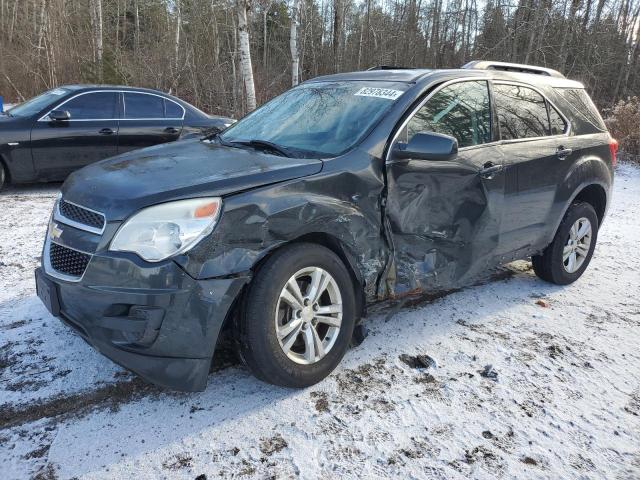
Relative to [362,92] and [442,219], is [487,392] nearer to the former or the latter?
[442,219]

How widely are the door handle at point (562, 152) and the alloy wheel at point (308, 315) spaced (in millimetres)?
2502

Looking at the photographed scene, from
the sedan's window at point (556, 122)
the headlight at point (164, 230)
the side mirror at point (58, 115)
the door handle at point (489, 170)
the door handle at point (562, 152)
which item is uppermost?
the sedan's window at point (556, 122)

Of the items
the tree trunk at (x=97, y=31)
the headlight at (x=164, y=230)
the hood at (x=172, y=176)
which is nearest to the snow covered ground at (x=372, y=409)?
the headlight at (x=164, y=230)

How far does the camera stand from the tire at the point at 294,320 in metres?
2.64

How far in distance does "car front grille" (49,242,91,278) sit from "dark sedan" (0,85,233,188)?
4.16 metres

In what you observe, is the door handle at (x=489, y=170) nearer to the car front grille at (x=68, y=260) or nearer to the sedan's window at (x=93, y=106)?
the car front grille at (x=68, y=260)

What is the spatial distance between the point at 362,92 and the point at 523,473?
2.54 meters

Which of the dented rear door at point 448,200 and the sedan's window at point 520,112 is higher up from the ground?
the sedan's window at point 520,112

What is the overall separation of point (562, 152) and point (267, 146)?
2554mm

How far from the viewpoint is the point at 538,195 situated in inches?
163

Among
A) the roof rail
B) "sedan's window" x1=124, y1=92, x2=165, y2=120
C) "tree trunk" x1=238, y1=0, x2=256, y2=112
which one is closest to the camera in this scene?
the roof rail

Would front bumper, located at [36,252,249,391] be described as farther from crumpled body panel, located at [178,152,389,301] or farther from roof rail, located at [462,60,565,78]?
roof rail, located at [462,60,565,78]

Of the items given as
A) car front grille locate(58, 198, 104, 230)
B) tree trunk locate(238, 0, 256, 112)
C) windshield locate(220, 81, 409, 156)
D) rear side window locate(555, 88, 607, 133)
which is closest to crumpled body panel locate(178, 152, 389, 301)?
windshield locate(220, 81, 409, 156)

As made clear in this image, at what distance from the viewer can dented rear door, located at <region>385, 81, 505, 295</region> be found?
3.25m
